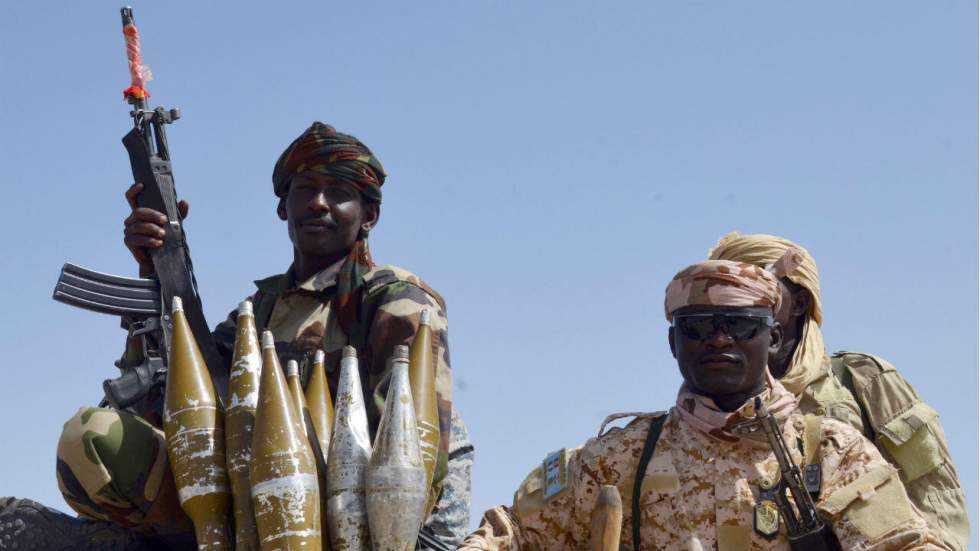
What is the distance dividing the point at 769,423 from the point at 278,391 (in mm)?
1754

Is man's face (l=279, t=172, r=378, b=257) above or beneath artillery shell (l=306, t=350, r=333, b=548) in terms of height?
above

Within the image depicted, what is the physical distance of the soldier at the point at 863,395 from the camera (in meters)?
7.17


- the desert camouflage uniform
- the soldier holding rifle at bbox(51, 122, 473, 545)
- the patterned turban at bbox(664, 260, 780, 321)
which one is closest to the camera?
the patterned turban at bbox(664, 260, 780, 321)

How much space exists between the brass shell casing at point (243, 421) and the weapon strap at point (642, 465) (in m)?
1.34

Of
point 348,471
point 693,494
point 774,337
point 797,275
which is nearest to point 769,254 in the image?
point 797,275

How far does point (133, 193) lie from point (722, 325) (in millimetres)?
3137

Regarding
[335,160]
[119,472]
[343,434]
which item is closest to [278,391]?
[343,434]

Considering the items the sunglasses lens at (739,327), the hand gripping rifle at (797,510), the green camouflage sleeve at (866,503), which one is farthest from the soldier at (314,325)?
the green camouflage sleeve at (866,503)

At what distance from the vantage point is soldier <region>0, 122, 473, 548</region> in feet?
20.0

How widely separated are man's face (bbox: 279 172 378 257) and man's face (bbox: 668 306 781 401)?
194 centimetres

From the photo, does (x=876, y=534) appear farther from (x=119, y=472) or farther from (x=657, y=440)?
(x=119, y=472)

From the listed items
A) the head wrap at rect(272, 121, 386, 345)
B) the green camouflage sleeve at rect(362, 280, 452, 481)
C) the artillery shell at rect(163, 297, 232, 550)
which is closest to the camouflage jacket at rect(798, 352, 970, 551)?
the green camouflage sleeve at rect(362, 280, 452, 481)

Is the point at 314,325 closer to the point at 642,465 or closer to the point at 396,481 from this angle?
the point at 396,481

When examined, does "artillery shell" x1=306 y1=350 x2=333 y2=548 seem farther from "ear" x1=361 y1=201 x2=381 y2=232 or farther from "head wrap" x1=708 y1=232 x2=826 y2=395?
"head wrap" x1=708 y1=232 x2=826 y2=395
